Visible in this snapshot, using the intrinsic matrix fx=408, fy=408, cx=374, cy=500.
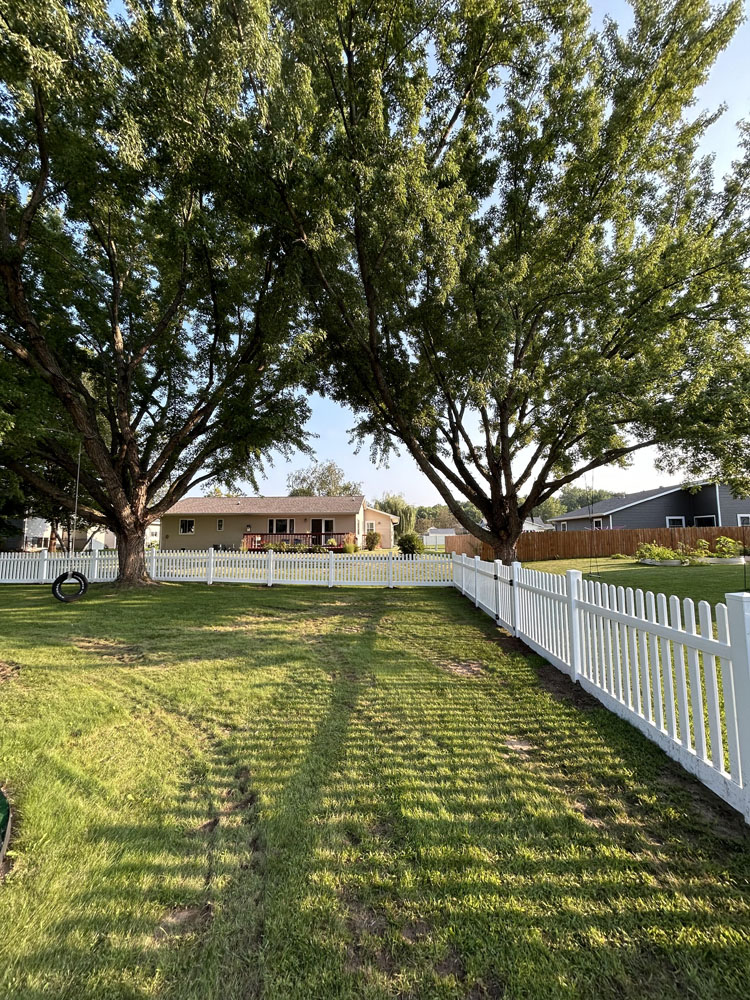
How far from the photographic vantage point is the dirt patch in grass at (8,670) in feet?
14.0

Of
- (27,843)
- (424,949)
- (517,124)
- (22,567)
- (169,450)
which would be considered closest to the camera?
(424,949)

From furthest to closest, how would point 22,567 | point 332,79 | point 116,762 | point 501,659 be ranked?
1. point 22,567
2. point 332,79
3. point 501,659
4. point 116,762

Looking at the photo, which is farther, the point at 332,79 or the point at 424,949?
the point at 332,79

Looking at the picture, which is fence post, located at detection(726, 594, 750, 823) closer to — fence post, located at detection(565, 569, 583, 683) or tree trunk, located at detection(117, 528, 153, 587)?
fence post, located at detection(565, 569, 583, 683)

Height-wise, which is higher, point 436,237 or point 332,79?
point 332,79

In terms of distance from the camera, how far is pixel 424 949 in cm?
151

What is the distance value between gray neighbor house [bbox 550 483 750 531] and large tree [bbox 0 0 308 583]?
20275 millimetres

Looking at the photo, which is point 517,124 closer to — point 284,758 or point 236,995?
point 284,758

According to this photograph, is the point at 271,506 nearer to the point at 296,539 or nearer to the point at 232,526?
the point at 232,526

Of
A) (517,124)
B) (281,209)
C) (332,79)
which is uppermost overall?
(517,124)

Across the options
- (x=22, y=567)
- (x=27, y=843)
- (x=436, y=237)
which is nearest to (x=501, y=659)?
(x=27, y=843)

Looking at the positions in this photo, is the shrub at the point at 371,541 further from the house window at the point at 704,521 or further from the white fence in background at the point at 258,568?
the house window at the point at 704,521

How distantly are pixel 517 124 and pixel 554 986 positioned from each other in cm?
1240

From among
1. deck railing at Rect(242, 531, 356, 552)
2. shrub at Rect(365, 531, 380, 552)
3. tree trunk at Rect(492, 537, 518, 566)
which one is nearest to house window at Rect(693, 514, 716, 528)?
shrub at Rect(365, 531, 380, 552)
